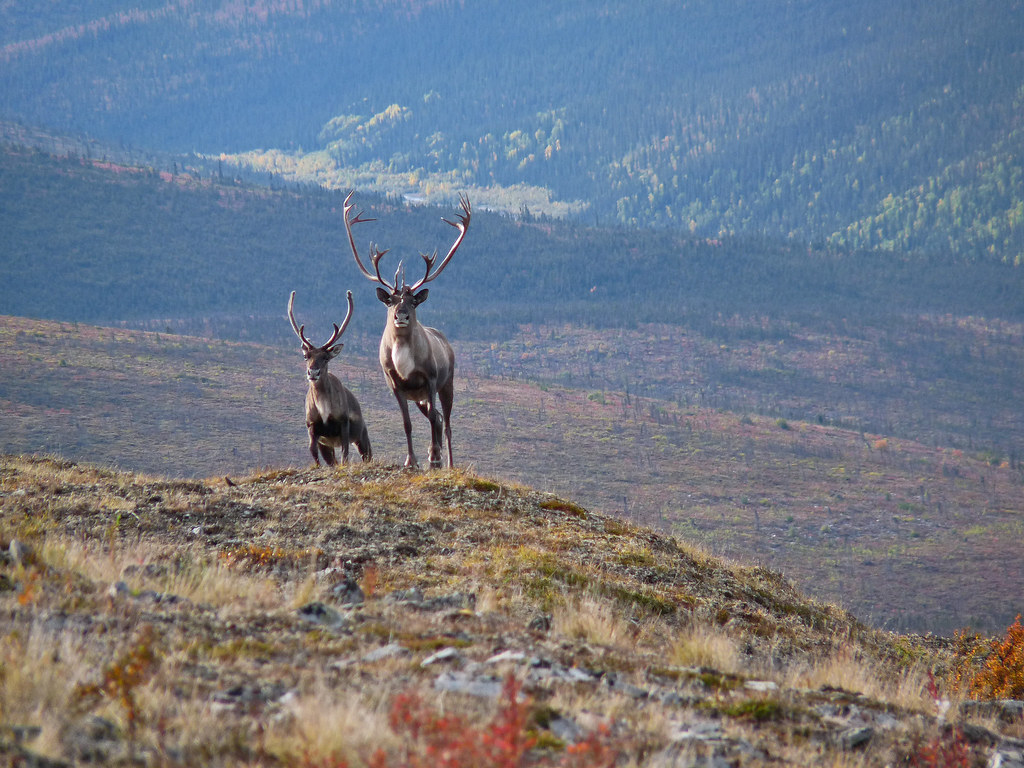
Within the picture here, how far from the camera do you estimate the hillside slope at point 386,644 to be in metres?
5.71

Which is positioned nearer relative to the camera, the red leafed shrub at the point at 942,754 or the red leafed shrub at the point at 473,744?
the red leafed shrub at the point at 473,744

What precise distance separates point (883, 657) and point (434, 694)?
7645 millimetres

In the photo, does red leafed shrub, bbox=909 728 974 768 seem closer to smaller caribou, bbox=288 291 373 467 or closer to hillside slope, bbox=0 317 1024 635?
smaller caribou, bbox=288 291 373 467

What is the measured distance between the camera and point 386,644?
741cm

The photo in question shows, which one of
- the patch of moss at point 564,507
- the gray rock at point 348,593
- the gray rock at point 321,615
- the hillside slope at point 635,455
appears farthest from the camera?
the hillside slope at point 635,455

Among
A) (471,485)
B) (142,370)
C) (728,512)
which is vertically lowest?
(728,512)

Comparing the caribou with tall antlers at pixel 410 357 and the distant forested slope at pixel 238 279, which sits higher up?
the distant forested slope at pixel 238 279

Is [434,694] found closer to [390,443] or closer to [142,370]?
[390,443]

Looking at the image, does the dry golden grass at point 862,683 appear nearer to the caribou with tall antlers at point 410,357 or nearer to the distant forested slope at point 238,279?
the caribou with tall antlers at point 410,357

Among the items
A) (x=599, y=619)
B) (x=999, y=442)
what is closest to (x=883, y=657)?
(x=599, y=619)

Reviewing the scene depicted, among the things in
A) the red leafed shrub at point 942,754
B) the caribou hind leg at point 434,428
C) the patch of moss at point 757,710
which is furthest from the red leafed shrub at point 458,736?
the caribou hind leg at point 434,428

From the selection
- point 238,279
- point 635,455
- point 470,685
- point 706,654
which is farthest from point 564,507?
point 238,279

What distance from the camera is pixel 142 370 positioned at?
3162 inches

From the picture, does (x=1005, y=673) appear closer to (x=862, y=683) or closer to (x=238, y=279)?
(x=862, y=683)
